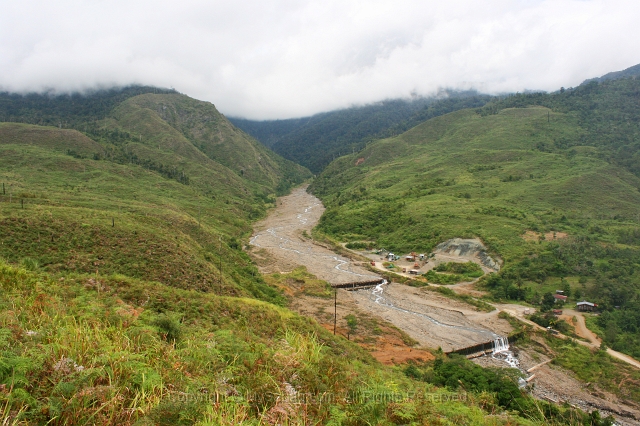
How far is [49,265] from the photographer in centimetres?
2269

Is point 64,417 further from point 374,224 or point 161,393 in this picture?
point 374,224

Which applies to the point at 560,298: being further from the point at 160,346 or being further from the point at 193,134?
the point at 193,134

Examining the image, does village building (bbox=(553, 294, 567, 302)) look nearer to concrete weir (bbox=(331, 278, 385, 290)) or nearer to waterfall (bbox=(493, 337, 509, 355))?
waterfall (bbox=(493, 337, 509, 355))

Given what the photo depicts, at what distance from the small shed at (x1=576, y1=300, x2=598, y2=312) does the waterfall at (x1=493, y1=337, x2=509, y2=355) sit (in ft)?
47.6

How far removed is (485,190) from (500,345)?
193 ft

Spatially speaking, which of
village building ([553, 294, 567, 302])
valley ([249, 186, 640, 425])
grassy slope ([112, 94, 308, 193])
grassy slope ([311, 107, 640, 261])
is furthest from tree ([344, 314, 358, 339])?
grassy slope ([112, 94, 308, 193])

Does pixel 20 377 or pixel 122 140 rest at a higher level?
pixel 122 140

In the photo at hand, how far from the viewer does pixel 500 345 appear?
34.9 metres

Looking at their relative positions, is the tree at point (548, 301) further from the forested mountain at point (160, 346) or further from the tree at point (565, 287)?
the forested mountain at point (160, 346)

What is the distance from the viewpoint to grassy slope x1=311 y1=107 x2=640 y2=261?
66062 mm

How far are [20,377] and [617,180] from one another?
111858 mm

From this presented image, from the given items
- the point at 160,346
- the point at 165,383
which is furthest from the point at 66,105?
the point at 165,383

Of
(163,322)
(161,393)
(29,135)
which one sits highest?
(29,135)

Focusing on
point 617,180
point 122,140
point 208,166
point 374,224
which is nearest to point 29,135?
point 122,140
